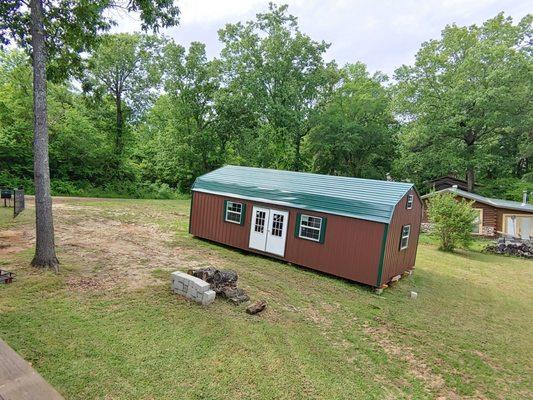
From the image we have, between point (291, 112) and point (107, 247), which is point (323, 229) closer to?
point (107, 247)

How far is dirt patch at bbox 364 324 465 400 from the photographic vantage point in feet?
16.1

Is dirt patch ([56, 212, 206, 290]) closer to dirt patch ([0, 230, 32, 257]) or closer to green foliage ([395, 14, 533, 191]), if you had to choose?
dirt patch ([0, 230, 32, 257])

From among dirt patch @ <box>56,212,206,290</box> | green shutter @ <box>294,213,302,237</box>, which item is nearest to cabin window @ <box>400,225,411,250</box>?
green shutter @ <box>294,213,302,237</box>

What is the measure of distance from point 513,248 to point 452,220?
441cm

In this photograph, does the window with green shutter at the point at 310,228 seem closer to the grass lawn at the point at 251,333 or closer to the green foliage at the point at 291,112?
the grass lawn at the point at 251,333

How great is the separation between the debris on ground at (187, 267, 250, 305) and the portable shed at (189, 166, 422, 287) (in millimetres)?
3692

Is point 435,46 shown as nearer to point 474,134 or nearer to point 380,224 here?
point 474,134

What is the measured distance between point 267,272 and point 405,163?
2413cm

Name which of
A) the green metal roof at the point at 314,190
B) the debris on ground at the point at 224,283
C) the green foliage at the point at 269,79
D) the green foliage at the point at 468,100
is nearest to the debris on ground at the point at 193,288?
the debris on ground at the point at 224,283

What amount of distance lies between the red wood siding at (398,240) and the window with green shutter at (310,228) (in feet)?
6.38

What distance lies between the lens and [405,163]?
29.4 m

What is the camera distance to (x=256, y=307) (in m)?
6.49

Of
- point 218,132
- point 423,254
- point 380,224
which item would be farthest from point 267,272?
point 218,132

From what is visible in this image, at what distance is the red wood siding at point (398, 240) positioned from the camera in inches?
365
